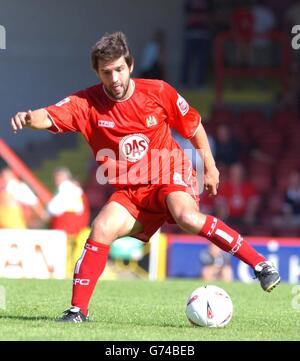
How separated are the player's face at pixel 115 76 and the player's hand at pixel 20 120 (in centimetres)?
61

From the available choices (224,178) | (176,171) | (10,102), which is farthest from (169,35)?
(176,171)

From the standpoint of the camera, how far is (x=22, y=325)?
745 cm

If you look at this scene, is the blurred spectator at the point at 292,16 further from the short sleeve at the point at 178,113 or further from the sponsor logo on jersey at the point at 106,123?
the sponsor logo on jersey at the point at 106,123

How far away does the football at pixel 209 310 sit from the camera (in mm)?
7660

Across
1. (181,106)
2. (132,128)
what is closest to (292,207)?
(181,106)

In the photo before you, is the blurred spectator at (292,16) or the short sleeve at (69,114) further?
the blurred spectator at (292,16)

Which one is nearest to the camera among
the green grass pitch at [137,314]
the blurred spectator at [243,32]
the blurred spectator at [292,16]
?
the green grass pitch at [137,314]

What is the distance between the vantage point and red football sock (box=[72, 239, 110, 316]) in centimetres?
782

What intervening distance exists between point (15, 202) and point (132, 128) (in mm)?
10093

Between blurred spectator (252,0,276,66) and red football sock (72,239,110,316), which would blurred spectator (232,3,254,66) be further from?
red football sock (72,239,110,316)

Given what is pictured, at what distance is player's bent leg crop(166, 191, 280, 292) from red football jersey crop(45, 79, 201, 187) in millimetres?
291

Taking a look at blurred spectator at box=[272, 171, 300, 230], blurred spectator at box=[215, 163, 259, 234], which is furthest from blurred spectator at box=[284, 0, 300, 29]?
blurred spectator at box=[215, 163, 259, 234]

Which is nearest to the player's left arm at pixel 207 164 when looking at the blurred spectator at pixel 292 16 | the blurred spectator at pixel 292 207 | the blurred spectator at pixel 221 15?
the blurred spectator at pixel 292 207
